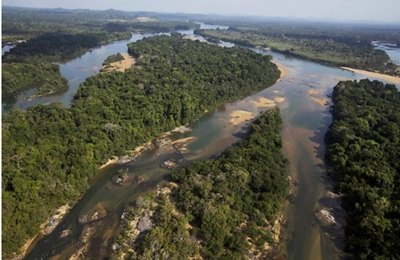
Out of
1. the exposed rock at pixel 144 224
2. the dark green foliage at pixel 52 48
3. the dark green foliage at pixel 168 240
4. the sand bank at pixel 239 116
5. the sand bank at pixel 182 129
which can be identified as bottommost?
the dark green foliage at pixel 52 48

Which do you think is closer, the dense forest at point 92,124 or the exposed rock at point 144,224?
the exposed rock at point 144,224

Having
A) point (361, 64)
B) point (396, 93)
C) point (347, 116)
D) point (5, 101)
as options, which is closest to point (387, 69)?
point (361, 64)

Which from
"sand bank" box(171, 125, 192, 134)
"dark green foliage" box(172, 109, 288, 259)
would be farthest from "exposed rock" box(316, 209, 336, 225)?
"sand bank" box(171, 125, 192, 134)

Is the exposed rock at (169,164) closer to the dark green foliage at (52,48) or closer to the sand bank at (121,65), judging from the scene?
the sand bank at (121,65)

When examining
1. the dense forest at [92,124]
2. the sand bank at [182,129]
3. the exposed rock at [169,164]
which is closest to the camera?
the dense forest at [92,124]

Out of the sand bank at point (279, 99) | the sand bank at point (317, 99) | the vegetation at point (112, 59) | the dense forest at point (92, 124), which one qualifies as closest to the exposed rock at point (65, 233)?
the dense forest at point (92, 124)

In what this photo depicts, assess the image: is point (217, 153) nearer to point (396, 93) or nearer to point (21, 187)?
point (21, 187)
